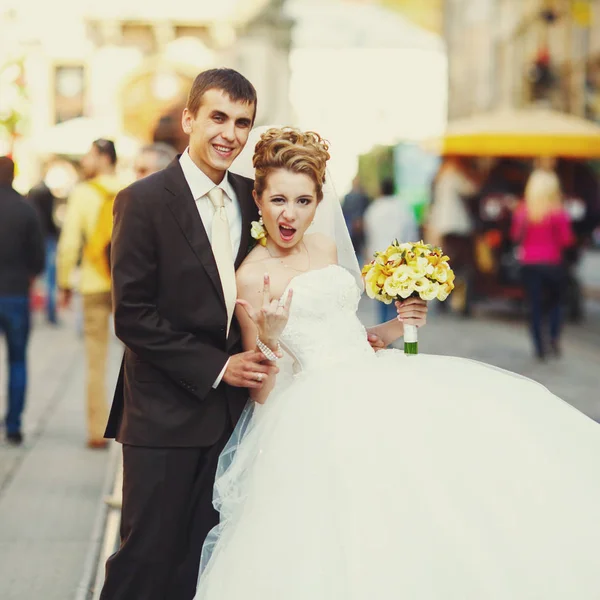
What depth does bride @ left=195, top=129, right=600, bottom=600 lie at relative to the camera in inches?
134

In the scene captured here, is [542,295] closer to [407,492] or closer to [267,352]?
[267,352]

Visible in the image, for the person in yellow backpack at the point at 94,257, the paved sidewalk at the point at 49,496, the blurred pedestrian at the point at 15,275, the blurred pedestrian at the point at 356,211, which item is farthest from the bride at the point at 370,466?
the blurred pedestrian at the point at 356,211

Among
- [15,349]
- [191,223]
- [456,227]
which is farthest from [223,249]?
[456,227]

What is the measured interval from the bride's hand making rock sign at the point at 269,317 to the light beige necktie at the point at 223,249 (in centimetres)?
9

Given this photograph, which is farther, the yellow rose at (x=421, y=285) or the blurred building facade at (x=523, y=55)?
the blurred building facade at (x=523, y=55)

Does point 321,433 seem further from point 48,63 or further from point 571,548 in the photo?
point 48,63

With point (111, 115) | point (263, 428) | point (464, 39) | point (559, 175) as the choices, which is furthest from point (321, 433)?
point (464, 39)

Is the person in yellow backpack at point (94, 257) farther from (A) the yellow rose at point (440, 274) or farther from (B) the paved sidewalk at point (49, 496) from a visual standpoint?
(A) the yellow rose at point (440, 274)

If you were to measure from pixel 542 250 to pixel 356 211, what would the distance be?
9257 mm

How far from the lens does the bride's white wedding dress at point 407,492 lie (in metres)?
3.39

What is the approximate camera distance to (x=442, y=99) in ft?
209

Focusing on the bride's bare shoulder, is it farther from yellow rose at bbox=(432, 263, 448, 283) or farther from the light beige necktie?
yellow rose at bbox=(432, 263, 448, 283)

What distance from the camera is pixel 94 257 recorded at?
26.7ft

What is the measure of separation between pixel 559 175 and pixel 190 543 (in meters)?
16.4
